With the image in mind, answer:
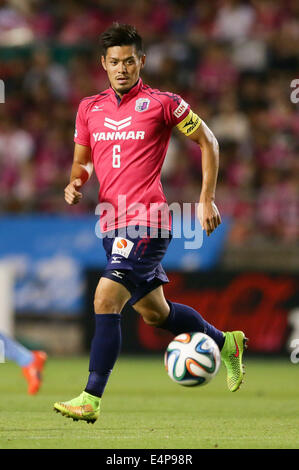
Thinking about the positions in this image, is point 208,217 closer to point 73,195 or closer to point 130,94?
point 73,195

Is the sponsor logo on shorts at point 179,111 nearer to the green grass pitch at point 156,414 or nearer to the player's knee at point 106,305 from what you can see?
the player's knee at point 106,305

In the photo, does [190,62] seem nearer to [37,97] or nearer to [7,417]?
[37,97]

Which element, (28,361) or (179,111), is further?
(28,361)

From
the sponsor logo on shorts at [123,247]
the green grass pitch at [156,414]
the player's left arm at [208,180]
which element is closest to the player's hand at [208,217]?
the player's left arm at [208,180]

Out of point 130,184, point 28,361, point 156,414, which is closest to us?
point 130,184

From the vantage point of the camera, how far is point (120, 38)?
241 inches

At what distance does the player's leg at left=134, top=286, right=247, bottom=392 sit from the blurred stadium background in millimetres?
5523

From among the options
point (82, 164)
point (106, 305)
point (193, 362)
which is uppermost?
point (82, 164)

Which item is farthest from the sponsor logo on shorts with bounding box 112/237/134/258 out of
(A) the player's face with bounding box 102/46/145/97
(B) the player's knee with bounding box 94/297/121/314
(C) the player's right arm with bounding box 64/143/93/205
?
(A) the player's face with bounding box 102/46/145/97

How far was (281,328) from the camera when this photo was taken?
40.2ft

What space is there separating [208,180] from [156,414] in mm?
1878

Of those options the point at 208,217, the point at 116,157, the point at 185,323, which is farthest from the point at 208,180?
the point at 185,323

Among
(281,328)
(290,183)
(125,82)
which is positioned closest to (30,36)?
(290,183)

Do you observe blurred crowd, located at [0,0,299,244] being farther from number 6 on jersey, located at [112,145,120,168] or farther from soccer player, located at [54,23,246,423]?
number 6 on jersey, located at [112,145,120,168]
